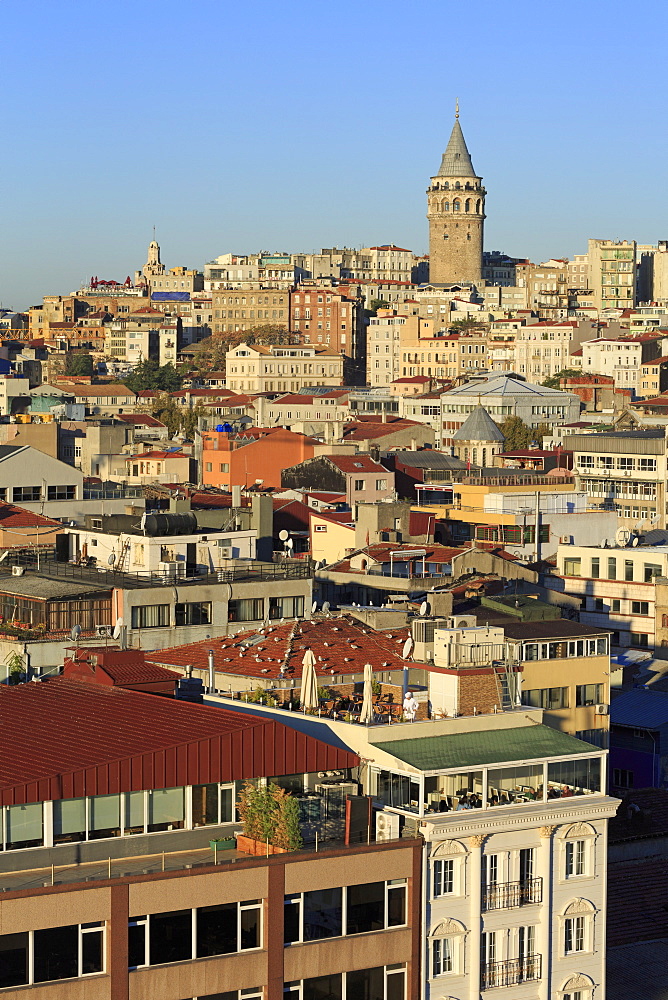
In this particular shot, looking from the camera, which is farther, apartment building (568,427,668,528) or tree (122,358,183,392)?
tree (122,358,183,392)

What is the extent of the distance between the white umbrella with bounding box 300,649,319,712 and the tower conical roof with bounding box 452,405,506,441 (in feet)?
198

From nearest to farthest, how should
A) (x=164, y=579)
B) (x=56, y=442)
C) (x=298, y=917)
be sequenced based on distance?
(x=298, y=917) → (x=164, y=579) → (x=56, y=442)

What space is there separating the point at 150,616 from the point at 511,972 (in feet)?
38.1

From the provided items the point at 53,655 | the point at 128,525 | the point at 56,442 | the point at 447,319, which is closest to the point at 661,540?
the point at 56,442

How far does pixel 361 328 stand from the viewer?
16150 cm

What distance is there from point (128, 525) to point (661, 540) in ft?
78.4

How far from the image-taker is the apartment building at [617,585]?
44.0 metres

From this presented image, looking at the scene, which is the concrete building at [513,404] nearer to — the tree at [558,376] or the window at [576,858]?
the tree at [558,376]

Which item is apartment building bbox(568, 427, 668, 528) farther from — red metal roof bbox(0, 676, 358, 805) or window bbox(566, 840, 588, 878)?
red metal roof bbox(0, 676, 358, 805)

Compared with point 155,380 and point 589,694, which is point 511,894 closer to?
point 589,694

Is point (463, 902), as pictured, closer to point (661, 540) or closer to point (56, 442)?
point (661, 540)

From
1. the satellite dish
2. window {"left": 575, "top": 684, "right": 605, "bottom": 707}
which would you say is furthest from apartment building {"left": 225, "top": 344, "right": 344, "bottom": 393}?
window {"left": 575, "top": 684, "right": 605, "bottom": 707}

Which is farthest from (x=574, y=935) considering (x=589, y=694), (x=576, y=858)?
(x=589, y=694)

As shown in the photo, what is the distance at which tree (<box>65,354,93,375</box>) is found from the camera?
525 feet
